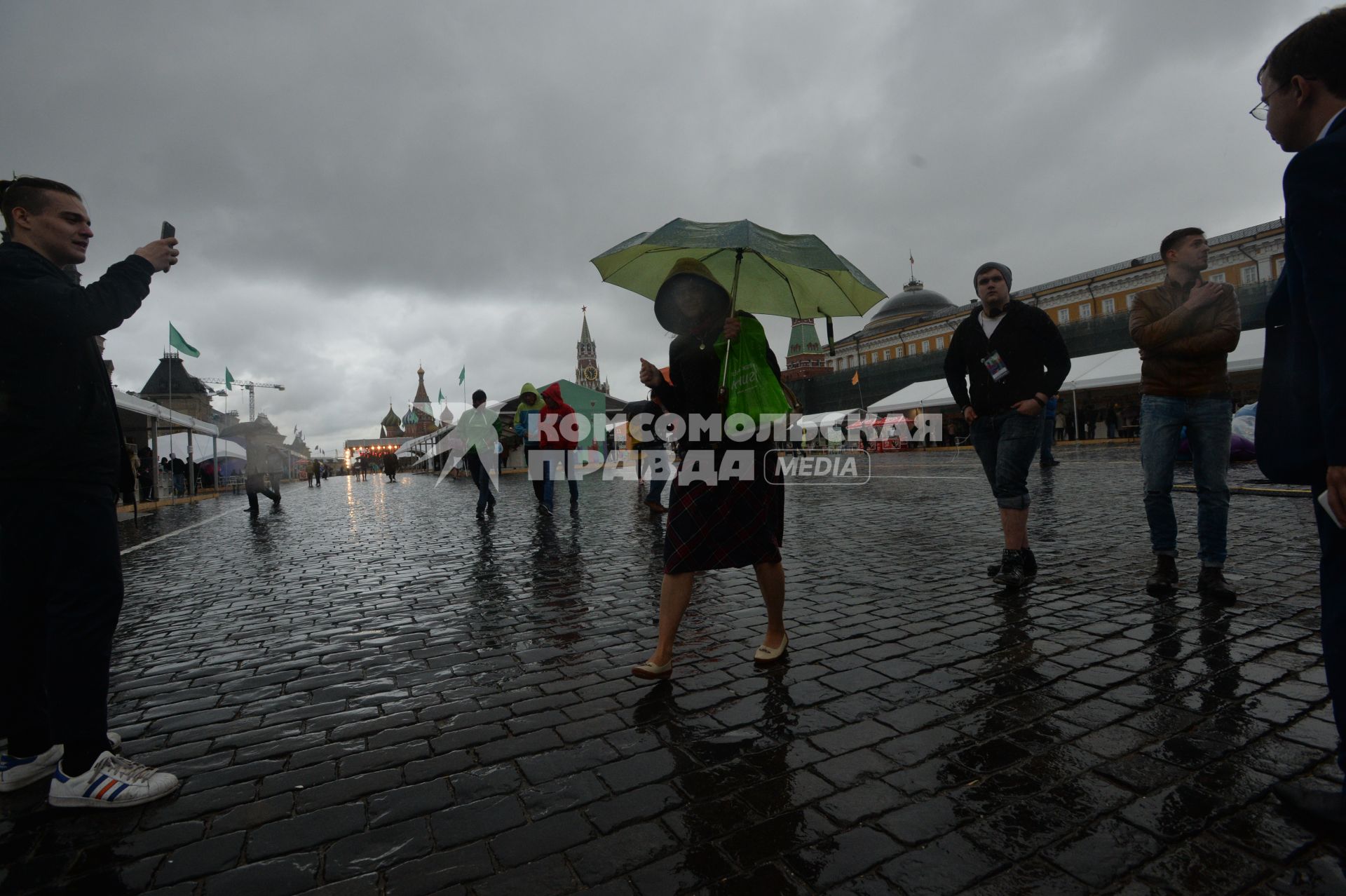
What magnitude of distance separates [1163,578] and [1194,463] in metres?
0.70

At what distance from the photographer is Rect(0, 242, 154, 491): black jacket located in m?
2.09

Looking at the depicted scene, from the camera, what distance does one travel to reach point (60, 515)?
216 cm

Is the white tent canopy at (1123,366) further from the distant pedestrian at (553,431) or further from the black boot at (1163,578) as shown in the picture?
the black boot at (1163,578)

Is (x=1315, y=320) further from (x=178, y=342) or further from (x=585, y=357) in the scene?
(x=585, y=357)

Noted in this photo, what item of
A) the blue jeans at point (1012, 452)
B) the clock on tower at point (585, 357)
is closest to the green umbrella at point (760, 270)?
the blue jeans at point (1012, 452)

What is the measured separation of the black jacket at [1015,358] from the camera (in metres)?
4.39

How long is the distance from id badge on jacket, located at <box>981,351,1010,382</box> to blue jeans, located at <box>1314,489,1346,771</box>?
2.79 m

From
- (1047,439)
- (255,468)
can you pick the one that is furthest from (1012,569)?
(255,468)

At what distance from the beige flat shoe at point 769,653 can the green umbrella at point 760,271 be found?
1.77m

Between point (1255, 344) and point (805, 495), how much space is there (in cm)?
1958

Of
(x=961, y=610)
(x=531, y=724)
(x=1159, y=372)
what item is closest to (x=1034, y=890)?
(x=531, y=724)

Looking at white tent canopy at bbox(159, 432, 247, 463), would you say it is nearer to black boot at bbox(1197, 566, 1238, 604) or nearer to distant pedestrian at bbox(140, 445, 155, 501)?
distant pedestrian at bbox(140, 445, 155, 501)

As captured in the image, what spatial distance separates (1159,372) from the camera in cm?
414

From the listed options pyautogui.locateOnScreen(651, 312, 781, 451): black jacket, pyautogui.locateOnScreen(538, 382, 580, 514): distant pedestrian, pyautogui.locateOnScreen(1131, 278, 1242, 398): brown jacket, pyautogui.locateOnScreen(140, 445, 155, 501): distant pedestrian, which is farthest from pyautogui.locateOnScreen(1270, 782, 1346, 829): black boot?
pyautogui.locateOnScreen(140, 445, 155, 501): distant pedestrian
